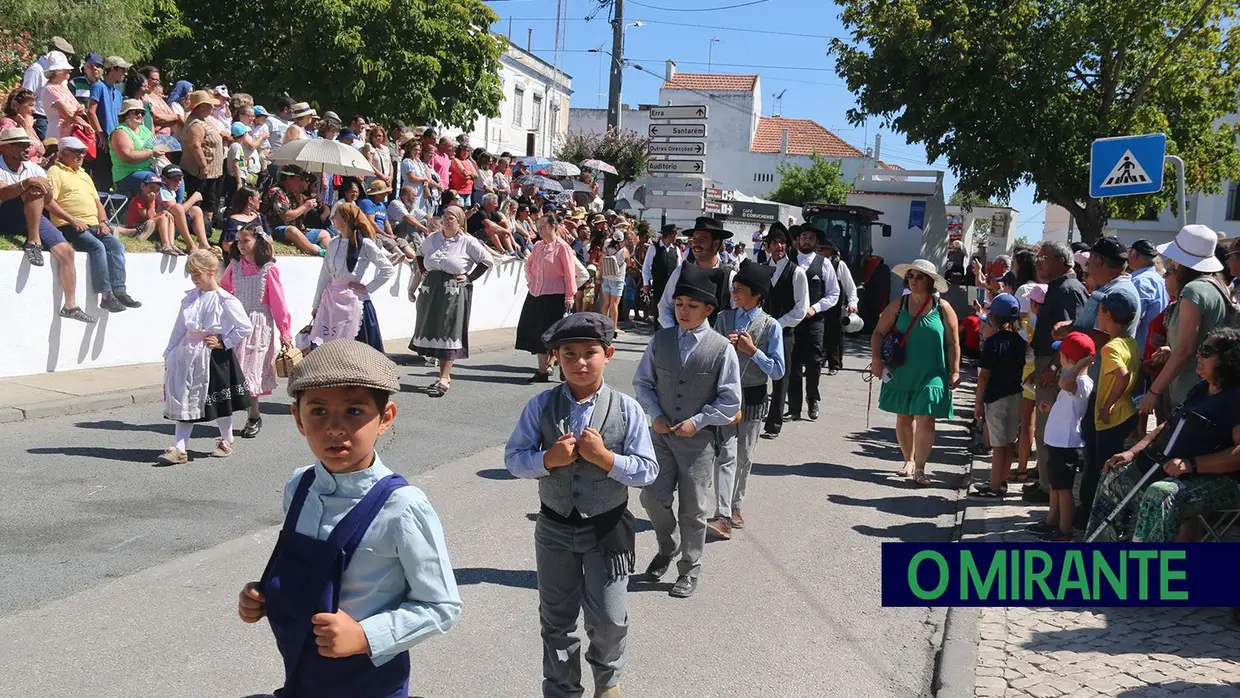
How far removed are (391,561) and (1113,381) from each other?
17.5 feet

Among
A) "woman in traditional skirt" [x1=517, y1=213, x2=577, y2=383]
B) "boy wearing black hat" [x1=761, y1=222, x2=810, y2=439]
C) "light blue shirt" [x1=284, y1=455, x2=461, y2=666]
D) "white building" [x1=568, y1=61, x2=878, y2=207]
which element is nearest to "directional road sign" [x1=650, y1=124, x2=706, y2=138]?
"woman in traditional skirt" [x1=517, y1=213, x2=577, y2=383]

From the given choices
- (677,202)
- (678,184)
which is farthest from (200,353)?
(677,202)

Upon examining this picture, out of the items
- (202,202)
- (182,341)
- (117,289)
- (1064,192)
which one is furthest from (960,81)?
(182,341)

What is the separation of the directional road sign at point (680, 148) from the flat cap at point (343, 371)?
23.0 meters

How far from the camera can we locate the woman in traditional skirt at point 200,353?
322 inches

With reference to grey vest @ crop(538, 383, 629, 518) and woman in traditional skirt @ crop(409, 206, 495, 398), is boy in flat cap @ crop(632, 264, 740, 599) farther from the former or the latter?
woman in traditional skirt @ crop(409, 206, 495, 398)

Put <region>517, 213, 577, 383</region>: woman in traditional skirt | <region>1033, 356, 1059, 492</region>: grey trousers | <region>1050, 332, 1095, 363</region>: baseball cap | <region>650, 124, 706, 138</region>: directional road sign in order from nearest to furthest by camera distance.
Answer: <region>1050, 332, 1095, 363</region>: baseball cap
<region>1033, 356, 1059, 492</region>: grey trousers
<region>517, 213, 577, 383</region>: woman in traditional skirt
<region>650, 124, 706, 138</region>: directional road sign

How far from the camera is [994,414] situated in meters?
8.84

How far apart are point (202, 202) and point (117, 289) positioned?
10.2 feet

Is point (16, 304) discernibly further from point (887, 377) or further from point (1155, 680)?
point (1155, 680)

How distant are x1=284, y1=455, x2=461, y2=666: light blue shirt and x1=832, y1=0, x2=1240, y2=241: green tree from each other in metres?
22.1

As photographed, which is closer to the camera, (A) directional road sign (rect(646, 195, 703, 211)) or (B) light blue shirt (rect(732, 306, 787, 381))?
(B) light blue shirt (rect(732, 306, 787, 381))

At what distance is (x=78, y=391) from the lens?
10.6m

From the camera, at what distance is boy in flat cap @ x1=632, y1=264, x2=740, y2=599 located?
5840 mm
